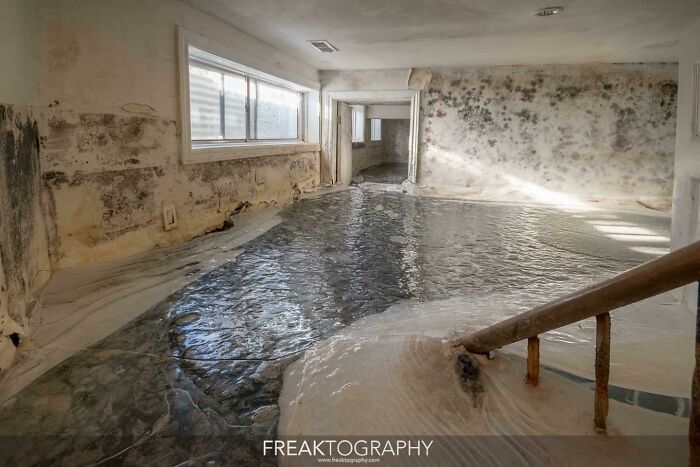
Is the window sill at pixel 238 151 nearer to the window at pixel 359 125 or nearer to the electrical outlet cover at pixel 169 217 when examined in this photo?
the electrical outlet cover at pixel 169 217

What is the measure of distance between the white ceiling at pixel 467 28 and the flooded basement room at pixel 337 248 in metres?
0.05

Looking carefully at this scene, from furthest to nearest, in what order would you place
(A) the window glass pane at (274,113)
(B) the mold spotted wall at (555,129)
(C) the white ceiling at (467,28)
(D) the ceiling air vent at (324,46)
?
(B) the mold spotted wall at (555,129) < (A) the window glass pane at (274,113) < (D) the ceiling air vent at (324,46) < (C) the white ceiling at (467,28)

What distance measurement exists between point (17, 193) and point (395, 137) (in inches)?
551

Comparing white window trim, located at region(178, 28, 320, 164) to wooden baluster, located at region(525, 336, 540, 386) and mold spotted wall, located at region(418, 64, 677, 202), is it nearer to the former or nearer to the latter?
mold spotted wall, located at region(418, 64, 677, 202)

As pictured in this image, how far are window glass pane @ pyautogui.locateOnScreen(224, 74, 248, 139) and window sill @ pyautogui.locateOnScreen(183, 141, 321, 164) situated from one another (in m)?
0.20

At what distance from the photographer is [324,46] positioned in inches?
224

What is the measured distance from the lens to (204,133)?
192 inches

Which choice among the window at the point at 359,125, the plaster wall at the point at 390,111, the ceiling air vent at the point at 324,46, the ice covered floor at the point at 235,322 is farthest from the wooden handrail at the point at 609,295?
the window at the point at 359,125

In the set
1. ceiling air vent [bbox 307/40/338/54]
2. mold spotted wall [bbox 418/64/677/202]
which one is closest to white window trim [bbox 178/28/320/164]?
ceiling air vent [bbox 307/40/338/54]

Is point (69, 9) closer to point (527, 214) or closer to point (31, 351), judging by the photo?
point (31, 351)

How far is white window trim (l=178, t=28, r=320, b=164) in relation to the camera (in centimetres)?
399

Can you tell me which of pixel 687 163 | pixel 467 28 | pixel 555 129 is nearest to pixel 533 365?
pixel 687 163

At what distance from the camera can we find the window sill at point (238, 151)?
427 centimetres

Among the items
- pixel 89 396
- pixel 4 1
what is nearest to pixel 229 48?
pixel 4 1
